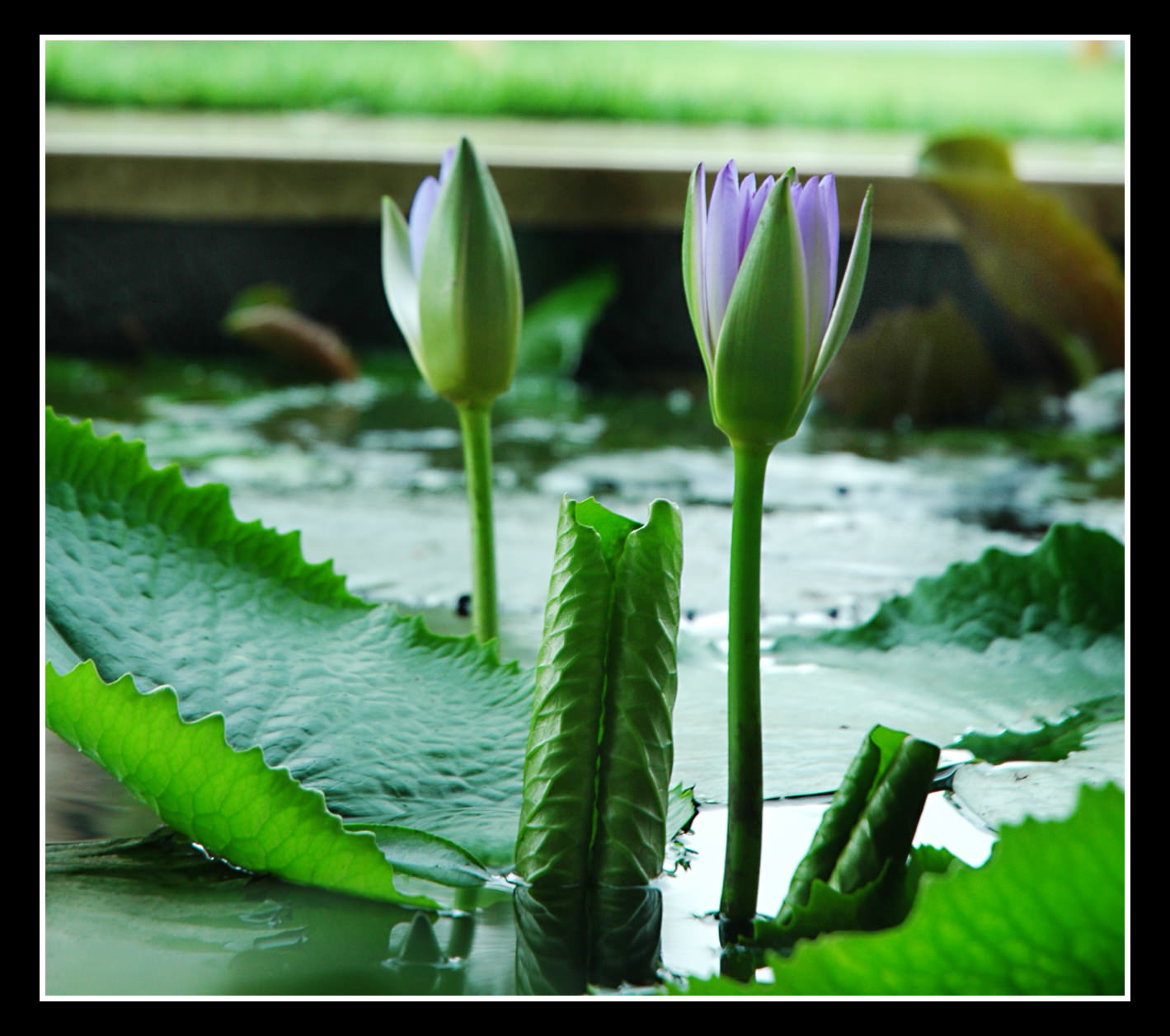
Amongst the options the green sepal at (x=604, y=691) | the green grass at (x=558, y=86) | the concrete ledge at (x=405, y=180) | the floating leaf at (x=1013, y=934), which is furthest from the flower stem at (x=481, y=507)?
the green grass at (x=558, y=86)

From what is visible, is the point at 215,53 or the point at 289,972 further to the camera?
the point at 215,53

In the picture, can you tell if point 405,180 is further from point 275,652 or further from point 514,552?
point 275,652

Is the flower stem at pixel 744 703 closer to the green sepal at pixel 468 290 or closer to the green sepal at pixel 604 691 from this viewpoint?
the green sepal at pixel 604 691

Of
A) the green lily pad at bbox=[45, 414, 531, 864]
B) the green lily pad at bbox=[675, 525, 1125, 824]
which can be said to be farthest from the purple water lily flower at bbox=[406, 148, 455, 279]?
the green lily pad at bbox=[675, 525, 1125, 824]

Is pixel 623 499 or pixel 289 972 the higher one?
pixel 623 499

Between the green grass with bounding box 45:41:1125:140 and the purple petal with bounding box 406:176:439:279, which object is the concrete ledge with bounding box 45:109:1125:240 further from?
the purple petal with bounding box 406:176:439:279

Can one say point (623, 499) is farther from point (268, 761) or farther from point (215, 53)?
point (215, 53)
